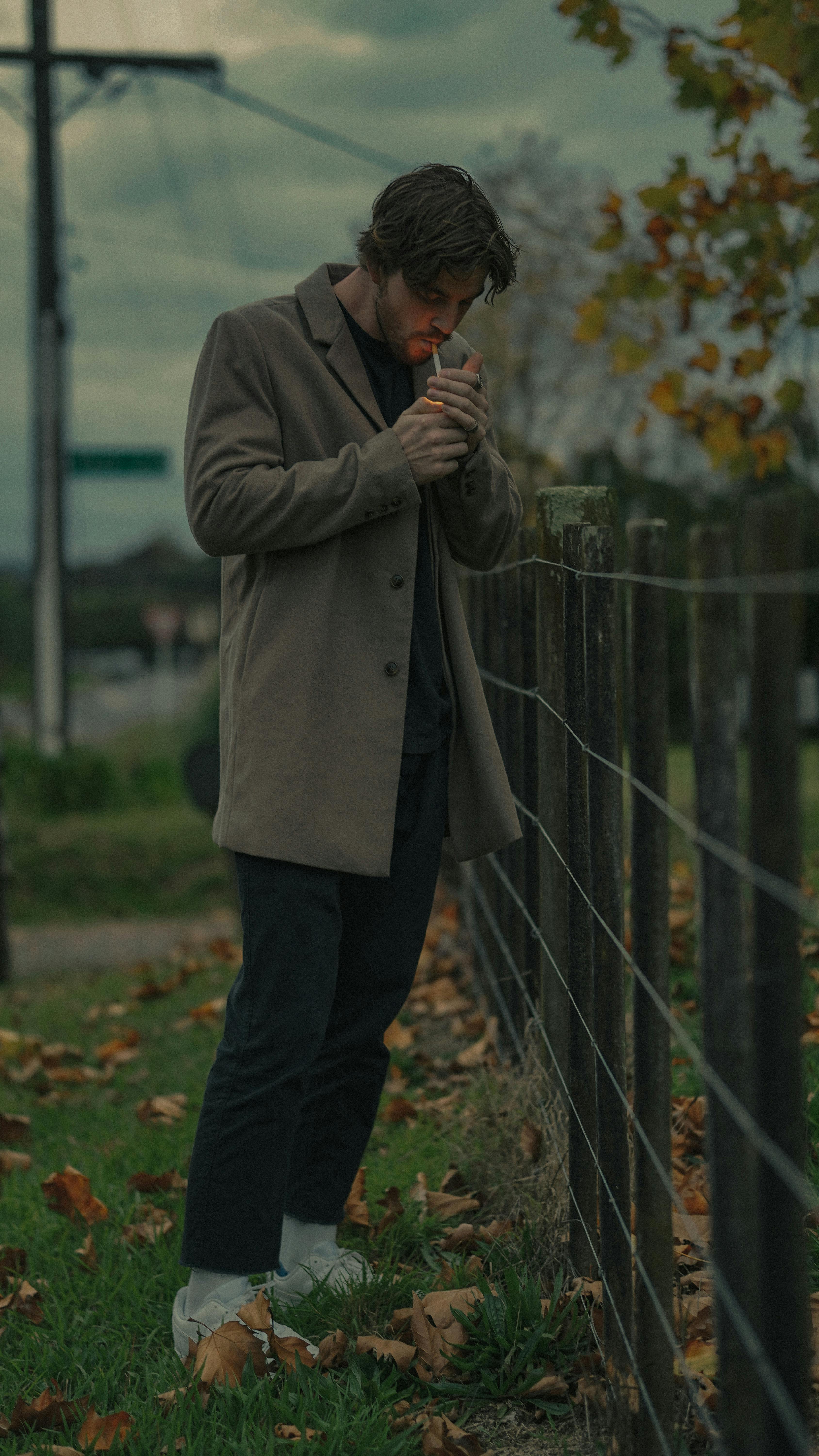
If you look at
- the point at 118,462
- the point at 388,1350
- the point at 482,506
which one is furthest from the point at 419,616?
the point at 118,462

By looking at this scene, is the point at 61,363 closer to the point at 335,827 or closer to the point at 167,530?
the point at 335,827

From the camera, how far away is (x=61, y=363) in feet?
46.8

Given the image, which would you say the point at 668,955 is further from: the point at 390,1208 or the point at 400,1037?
the point at 400,1037

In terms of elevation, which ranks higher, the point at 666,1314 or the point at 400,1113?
the point at 666,1314

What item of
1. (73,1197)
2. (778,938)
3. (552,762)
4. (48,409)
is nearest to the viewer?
(778,938)

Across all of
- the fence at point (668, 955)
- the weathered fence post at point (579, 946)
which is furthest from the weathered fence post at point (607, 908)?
the weathered fence post at point (579, 946)

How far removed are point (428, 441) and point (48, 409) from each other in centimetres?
1279

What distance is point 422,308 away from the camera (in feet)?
7.52

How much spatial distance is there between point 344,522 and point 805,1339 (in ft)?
4.56

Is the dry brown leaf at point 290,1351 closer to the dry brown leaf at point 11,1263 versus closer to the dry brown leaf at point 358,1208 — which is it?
the dry brown leaf at point 358,1208

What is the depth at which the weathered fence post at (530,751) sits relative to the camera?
3.09 metres

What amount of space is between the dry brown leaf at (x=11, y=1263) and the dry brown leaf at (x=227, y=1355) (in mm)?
816

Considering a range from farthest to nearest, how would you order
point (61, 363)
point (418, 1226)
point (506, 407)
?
point (506, 407) → point (61, 363) → point (418, 1226)

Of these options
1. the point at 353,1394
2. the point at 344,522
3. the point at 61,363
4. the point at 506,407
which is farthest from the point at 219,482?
the point at 506,407
